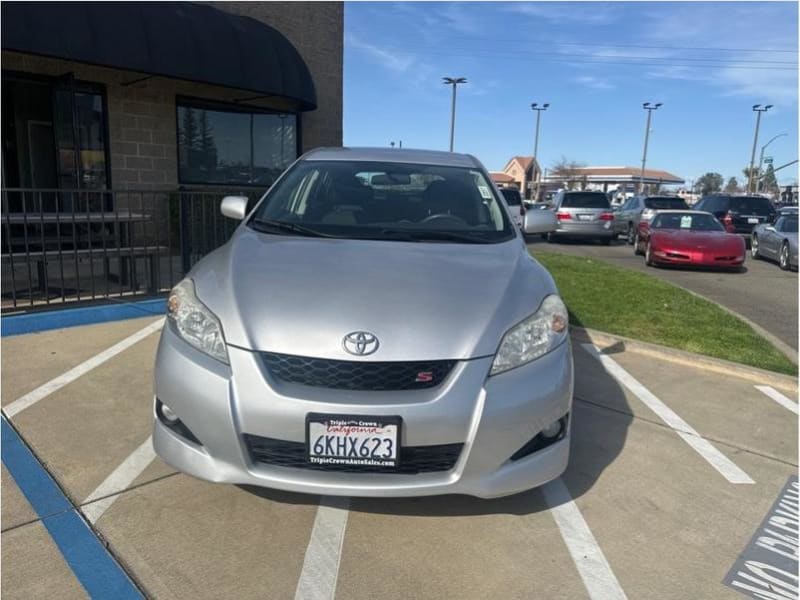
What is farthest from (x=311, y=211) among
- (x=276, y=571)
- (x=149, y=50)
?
(x=149, y=50)

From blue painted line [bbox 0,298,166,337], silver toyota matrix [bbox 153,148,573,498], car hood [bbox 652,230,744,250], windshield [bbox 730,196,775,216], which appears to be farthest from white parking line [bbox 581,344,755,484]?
windshield [bbox 730,196,775,216]

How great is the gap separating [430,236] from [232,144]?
987 centimetres

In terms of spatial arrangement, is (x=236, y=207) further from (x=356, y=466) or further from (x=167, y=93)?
(x=167, y=93)

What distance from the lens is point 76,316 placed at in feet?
19.0

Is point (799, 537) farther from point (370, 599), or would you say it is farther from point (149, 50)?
point (149, 50)

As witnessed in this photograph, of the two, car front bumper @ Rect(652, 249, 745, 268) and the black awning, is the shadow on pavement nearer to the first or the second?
the black awning

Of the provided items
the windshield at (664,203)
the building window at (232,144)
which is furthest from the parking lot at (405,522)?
the windshield at (664,203)

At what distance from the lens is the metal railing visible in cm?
599

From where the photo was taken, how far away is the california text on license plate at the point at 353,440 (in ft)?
7.39

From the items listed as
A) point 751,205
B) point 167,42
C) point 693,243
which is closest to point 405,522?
point 167,42

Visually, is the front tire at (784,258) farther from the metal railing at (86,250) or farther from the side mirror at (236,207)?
the side mirror at (236,207)

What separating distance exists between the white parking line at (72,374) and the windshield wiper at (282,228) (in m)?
1.91

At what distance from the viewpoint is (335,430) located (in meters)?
2.27

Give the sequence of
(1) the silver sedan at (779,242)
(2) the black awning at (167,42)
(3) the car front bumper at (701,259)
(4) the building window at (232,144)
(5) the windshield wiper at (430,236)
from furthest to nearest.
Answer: (1) the silver sedan at (779,242) < (3) the car front bumper at (701,259) < (4) the building window at (232,144) < (2) the black awning at (167,42) < (5) the windshield wiper at (430,236)
